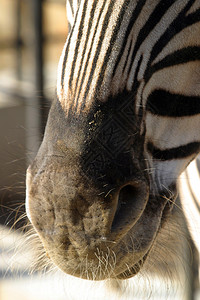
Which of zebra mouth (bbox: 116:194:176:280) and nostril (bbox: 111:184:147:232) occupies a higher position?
nostril (bbox: 111:184:147:232)

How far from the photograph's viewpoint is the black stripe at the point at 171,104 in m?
0.67

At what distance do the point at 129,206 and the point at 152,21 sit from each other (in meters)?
0.28

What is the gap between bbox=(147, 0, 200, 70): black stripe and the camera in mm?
655

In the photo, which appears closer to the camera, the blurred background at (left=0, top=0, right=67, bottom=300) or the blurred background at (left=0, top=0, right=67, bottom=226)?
the blurred background at (left=0, top=0, right=67, bottom=300)

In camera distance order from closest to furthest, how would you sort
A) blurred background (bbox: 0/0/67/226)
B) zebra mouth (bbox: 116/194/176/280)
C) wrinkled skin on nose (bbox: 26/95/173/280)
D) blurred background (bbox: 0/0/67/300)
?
wrinkled skin on nose (bbox: 26/95/173/280) < zebra mouth (bbox: 116/194/176/280) < blurred background (bbox: 0/0/67/300) < blurred background (bbox: 0/0/67/226)

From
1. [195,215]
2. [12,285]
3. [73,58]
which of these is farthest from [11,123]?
[73,58]

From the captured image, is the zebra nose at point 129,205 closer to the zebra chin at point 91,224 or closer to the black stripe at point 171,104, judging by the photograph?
the zebra chin at point 91,224

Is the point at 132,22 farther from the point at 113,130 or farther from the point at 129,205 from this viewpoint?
the point at 129,205

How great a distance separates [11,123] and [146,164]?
8.12ft

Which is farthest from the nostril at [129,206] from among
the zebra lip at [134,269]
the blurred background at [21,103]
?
the blurred background at [21,103]

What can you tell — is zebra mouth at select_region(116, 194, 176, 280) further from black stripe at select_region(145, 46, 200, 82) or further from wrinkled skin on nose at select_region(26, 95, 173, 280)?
black stripe at select_region(145, 46, 200, 82)

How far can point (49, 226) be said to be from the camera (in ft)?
2.09

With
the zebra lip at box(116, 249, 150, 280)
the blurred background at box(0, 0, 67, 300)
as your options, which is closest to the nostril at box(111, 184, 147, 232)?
the zebra lip at box(116, 249, 150, 280)

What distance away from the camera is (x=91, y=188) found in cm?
59
